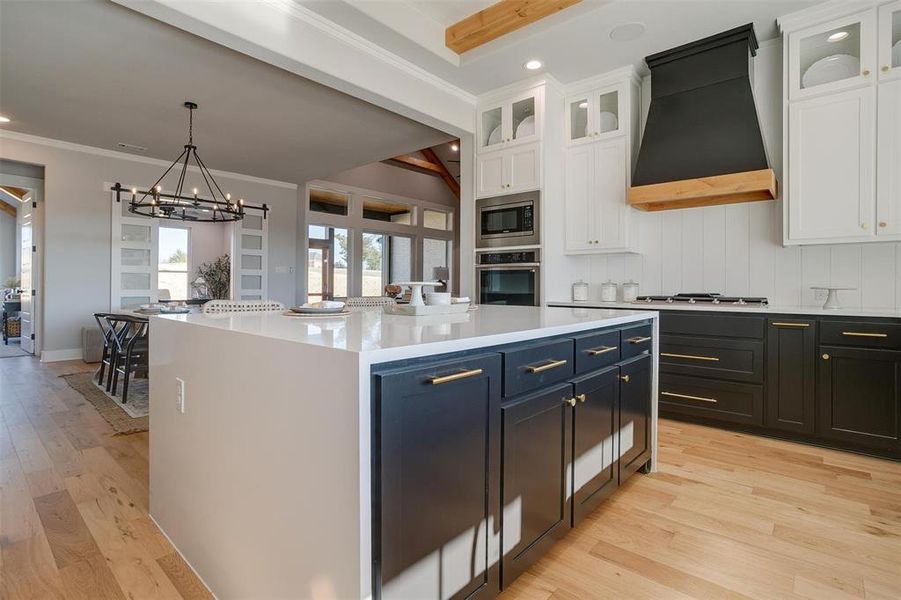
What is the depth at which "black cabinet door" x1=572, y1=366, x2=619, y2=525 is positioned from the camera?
1.71 metres

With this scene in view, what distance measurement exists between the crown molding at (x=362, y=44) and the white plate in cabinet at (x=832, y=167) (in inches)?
101

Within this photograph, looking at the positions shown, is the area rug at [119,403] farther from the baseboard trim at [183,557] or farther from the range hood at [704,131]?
the range hood at [704,131]

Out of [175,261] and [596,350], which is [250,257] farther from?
[596,350]

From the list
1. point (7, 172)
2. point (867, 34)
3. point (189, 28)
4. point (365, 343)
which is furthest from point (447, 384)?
point (7, 172)

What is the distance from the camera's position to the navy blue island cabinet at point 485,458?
3.34ft

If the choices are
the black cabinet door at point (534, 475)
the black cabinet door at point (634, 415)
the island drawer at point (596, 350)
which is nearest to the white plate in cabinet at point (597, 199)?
the black cabinet door at point (634, 415)

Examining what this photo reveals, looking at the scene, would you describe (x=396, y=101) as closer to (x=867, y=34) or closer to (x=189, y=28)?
(x=189, y=28)

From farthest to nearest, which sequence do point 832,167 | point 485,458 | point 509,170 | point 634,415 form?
point 509,170
point 832,167
point 634,415
point 485,458

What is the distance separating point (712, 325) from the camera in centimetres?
315

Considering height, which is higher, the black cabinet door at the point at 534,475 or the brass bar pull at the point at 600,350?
the brass bar pull at the point at 600,350

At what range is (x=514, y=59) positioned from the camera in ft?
11.6

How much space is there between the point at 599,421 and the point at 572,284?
99.9 inches

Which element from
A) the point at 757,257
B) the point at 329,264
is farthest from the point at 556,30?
the point at 329,264

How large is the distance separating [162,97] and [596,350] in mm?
4646
